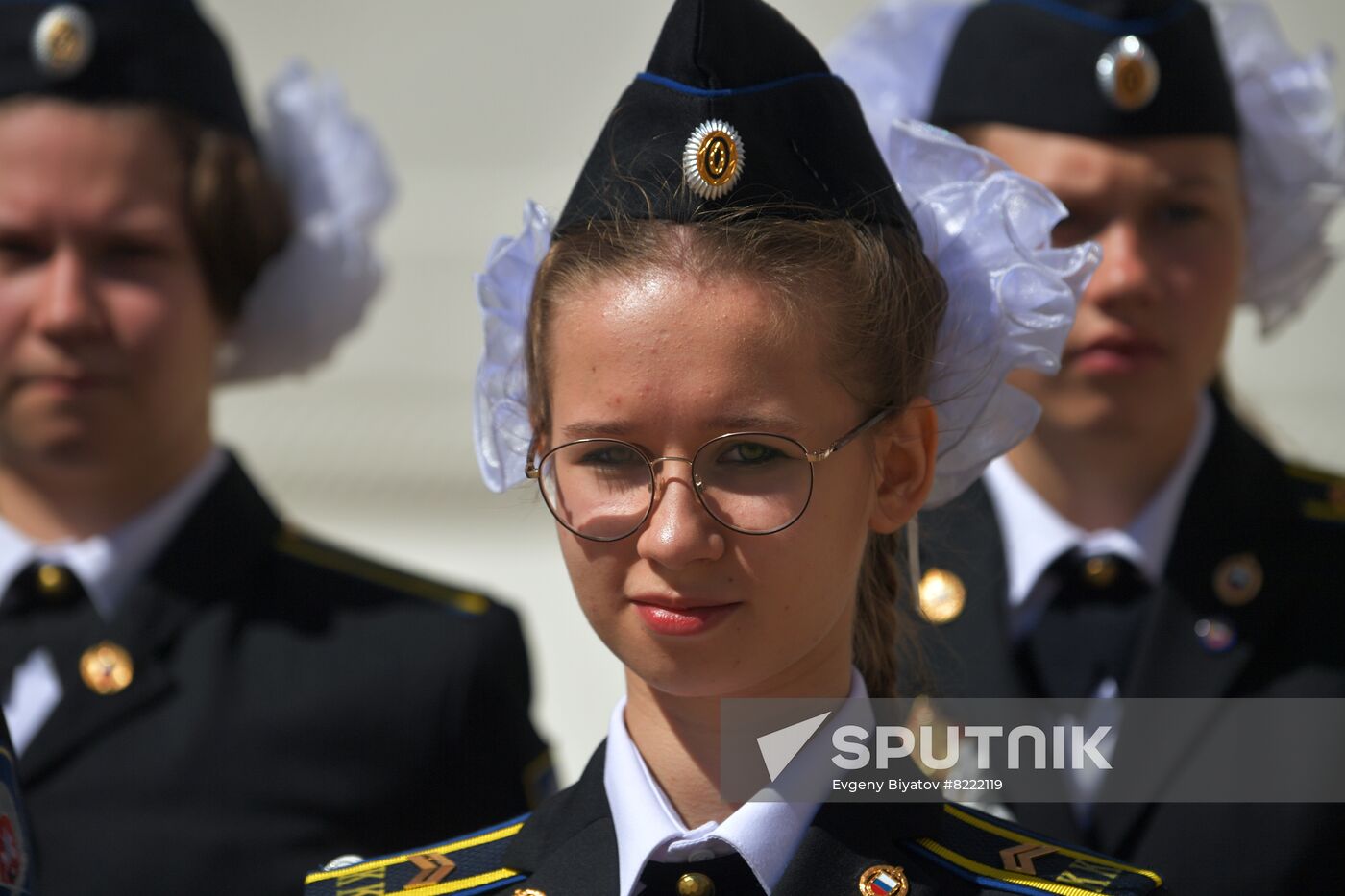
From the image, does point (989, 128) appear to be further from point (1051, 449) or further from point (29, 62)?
point (29, 62)

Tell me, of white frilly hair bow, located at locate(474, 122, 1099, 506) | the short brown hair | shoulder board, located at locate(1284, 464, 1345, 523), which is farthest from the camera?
the short brown hair

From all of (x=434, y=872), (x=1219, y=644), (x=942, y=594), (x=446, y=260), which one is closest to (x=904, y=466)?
(x=434, y=872)

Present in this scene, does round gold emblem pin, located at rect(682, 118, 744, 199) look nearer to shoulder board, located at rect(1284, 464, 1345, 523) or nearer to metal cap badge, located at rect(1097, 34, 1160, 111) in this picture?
metal cap badge, located at rect(1097, 34, 1160, 111)

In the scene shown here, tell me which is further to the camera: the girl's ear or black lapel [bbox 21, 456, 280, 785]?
black lapel [bbox 21, 456, 280, 785]

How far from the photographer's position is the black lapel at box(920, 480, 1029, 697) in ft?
8.76

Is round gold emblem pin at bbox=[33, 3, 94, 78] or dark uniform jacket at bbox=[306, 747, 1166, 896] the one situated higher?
round gold emblem pin at bbox=[33, 3, 94, 78]

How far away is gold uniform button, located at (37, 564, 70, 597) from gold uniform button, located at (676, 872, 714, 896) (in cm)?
139

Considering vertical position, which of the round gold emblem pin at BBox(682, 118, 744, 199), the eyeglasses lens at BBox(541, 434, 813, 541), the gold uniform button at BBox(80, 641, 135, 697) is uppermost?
the round gold emblem pin at BBox(682, 118, 744, 199)

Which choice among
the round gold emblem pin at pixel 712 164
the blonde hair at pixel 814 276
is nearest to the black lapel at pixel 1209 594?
the blonde hair at pixel 814 276

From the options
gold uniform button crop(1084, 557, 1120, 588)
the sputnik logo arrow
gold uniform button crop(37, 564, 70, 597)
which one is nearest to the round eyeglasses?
the sputnik logo arrow

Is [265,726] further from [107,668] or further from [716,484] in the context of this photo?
[716,484]

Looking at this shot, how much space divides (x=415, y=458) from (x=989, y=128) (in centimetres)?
405

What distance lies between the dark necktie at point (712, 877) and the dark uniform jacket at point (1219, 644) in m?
0.68

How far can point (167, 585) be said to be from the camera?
117 inches
